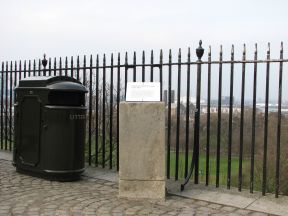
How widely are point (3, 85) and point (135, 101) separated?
5485 millimetres

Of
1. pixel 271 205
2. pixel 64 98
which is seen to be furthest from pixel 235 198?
pixel 64 98

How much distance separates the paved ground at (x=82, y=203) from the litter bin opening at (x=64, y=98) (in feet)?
3.92

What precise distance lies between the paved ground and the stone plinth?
0.18 meters

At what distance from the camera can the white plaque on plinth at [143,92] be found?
5.38 meters

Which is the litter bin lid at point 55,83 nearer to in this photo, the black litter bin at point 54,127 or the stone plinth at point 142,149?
the black litter bin at point 54,127

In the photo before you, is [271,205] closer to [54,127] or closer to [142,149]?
[142,149]

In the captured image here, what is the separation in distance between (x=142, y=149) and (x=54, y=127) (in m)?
1.53

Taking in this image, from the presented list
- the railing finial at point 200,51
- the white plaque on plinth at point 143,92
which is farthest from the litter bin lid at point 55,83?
the railing finial at point 200,51

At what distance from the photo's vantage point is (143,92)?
546 centimetres

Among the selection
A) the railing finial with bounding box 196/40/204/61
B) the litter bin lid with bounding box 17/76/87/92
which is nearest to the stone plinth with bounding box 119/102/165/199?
the railing finial with bounding box 196/40/204/61

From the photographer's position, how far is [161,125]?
17.1ft

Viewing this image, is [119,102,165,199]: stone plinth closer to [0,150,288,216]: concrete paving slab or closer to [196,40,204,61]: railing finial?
[0,150,288,216]: concrete paving slab

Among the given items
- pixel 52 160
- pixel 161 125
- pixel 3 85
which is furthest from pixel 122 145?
pixel 3 85

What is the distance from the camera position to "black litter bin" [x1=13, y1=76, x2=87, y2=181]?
6039mm
